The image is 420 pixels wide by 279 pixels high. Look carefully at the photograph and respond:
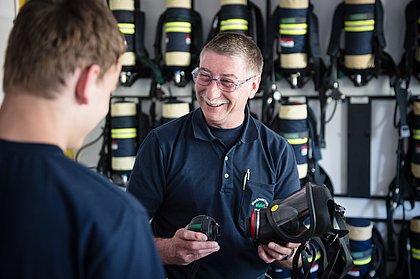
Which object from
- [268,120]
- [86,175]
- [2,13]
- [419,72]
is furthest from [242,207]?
[2,13]

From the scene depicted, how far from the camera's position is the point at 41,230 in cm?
95

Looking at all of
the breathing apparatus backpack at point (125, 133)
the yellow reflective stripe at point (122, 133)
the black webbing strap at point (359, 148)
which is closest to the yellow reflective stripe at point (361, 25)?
the black webbing strap at point (359, 148)

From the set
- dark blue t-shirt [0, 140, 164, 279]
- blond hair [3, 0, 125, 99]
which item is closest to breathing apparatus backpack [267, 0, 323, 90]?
blond hair [3, 0, 125, 99]

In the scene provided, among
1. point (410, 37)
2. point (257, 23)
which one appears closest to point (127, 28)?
point (257, 23)

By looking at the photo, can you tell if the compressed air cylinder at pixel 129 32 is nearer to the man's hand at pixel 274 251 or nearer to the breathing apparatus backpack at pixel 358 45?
the breathing apparatus backpack at pixel 358 45

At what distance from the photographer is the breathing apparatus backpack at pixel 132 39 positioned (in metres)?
4.45

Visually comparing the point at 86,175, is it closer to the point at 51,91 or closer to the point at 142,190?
the point at 51,91

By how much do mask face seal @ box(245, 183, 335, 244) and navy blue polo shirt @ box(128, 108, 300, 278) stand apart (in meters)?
0.19

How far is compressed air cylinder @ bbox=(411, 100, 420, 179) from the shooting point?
395cm

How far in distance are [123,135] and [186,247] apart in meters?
2.80

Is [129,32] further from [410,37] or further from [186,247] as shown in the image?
[186,247]

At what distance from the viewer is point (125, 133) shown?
4.50 metres

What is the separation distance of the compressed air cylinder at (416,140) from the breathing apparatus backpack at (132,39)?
7.19 feet

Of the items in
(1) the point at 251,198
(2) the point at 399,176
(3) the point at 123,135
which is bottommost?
(2) the point at 399,176
